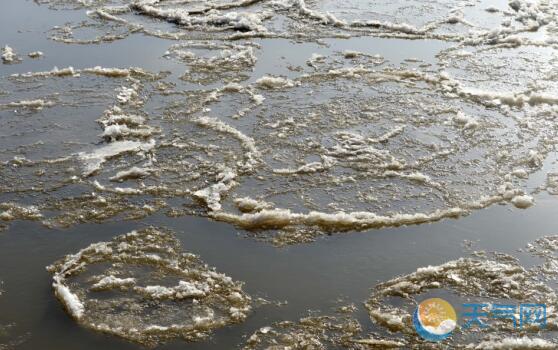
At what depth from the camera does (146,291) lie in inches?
153

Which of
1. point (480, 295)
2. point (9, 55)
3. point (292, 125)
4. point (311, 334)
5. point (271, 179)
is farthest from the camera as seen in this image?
point (9, 55)

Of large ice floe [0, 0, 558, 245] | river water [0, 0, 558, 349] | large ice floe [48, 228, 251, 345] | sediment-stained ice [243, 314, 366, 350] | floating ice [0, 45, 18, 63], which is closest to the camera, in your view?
sediment-stained ice [243, 314, 366, 350]

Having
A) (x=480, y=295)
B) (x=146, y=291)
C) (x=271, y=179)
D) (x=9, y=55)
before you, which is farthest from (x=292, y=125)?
(x=9, y=55)

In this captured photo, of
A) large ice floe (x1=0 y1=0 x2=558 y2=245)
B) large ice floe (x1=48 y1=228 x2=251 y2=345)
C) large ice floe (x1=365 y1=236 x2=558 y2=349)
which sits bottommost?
large ice floe (x1=48 y1=228 x2=251 y2=345)

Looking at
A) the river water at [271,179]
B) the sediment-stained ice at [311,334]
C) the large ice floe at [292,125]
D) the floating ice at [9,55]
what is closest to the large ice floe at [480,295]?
the river water at [271,179]

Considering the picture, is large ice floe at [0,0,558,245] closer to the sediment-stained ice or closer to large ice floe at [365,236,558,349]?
large ice floe at [365,236,558,349]

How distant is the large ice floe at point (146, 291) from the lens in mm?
3625

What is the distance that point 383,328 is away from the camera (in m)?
3.61

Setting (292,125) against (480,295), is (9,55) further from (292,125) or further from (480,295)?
(480,295)

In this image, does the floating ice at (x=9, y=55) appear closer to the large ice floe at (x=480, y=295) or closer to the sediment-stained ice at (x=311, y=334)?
the sediment-stained ice at (x=311, y=334)

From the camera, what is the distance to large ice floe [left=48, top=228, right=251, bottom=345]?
362cm

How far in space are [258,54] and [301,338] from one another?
488 centimetres

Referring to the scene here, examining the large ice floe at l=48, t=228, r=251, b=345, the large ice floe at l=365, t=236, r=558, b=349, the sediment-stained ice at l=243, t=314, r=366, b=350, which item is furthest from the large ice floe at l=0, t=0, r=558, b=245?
the sediment-stained ice at l=243, t=314, r=366, b=350

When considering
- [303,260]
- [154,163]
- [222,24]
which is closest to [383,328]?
[303,260]
